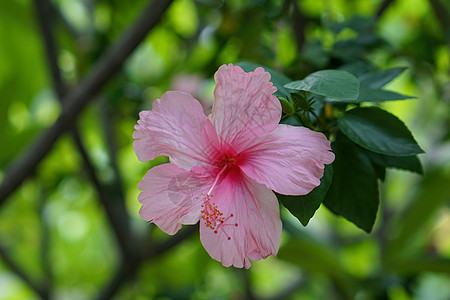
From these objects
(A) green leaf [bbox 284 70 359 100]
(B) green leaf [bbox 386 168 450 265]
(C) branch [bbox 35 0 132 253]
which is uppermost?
(A) green leaf [bbox 284 70 359 100]

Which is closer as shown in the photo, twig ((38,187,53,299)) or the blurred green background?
the blurred green background

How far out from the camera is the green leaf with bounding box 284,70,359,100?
33 cm

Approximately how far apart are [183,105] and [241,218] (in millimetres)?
99

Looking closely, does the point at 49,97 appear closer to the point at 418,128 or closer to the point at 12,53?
the point at 12,53

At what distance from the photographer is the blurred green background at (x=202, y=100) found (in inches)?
32.6

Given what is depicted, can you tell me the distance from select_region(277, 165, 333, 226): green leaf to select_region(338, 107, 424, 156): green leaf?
59 mm

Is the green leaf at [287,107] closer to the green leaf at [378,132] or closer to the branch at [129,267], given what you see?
the green leaf at [378,132]

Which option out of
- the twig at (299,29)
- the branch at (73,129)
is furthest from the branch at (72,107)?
the twig at (299,29)

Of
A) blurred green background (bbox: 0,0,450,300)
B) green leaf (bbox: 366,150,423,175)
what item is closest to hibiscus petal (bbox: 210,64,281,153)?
green leaf (bbox: 366,150,423,175)

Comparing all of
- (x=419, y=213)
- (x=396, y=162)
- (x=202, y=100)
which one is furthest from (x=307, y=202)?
(x=419, y=213)

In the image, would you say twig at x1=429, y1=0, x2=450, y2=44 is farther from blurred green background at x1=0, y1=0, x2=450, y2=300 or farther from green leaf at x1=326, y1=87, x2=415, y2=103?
green leaf at x1=326, y1=87, x2=415, y2=103

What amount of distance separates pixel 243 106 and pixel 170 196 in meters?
0.09

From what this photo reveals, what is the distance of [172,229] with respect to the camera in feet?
1.25

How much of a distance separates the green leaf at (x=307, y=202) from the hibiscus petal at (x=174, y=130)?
8 centimetres
